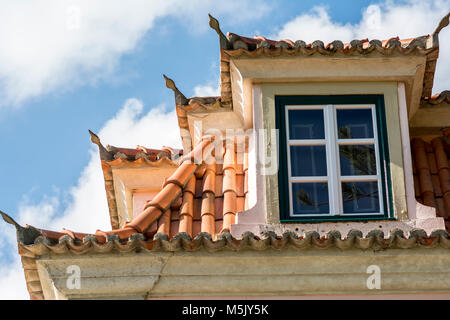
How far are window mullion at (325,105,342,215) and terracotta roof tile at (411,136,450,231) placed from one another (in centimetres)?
103

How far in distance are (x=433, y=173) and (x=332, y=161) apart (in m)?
1.38

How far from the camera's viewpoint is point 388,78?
12.1 m

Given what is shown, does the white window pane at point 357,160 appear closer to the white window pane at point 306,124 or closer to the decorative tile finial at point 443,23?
the white window pane at point 306,124

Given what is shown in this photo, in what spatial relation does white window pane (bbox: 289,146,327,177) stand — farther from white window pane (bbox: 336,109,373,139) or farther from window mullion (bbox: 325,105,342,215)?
white window pane (bbox: 336,109,373,139)

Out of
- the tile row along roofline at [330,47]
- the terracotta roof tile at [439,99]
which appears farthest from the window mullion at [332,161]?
the terracotta roof tile at [439,99]

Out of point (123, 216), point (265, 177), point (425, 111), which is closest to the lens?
point (265, 177)

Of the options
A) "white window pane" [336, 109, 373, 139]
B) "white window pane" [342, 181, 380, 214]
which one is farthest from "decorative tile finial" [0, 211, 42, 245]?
"white window pane" [336, 109, 373, 139]

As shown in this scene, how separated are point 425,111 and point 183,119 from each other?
9.01 ft

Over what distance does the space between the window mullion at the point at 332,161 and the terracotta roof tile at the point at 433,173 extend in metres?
1.03

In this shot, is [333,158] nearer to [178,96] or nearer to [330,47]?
[330,47]

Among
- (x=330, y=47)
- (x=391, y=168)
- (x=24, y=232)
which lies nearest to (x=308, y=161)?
(x=391, y=168)

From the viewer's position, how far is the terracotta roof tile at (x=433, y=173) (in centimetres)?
1186

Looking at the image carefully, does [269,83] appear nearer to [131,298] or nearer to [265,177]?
[265,177]

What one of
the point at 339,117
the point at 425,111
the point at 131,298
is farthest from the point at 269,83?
the point at 131,298
